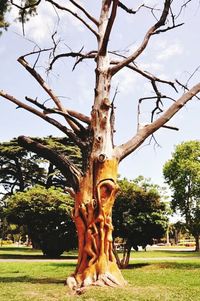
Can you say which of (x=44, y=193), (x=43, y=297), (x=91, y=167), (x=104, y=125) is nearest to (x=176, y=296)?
(x=43, y=297)

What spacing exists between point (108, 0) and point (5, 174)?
32018 mm

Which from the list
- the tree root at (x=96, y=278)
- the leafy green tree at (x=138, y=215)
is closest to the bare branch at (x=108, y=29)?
the tree root at (x=96, y=278)

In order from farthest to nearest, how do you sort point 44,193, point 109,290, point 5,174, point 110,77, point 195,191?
1. point 195,191
2. point 5,174
3. point 44,193
4. point 110,77
5. point 109,290

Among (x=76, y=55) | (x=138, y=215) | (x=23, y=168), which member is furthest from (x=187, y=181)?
(x=76, y=55)

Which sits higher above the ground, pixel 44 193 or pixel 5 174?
pixel 5 174

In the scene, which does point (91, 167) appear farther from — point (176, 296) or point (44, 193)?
point (44, 193)

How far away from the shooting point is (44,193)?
2744 cm

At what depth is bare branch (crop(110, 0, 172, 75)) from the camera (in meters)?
11.1

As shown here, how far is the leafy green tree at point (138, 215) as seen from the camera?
1786 cm

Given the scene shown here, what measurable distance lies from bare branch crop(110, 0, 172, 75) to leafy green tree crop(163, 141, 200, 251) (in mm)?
33951

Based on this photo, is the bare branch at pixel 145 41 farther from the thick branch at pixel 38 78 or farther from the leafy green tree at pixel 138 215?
the leafy green tree at pixel 138 215

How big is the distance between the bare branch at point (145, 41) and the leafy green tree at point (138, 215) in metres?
8.17

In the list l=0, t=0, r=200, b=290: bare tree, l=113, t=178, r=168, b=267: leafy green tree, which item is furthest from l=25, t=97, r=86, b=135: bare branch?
l=113, t=178, r=168, b=267: leafy green tree

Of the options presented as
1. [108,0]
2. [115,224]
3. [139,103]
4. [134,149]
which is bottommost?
[115,224]
